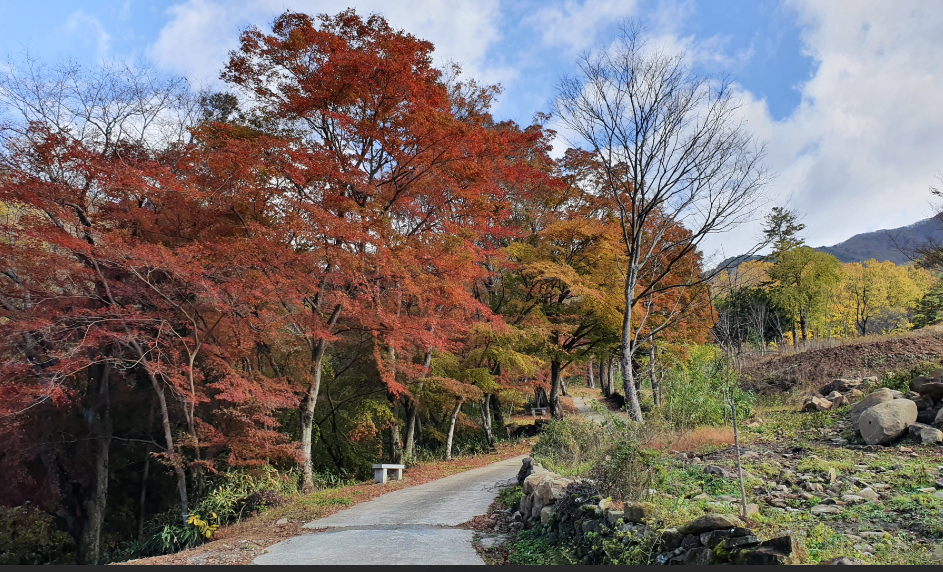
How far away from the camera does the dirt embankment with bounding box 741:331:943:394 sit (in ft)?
40.9

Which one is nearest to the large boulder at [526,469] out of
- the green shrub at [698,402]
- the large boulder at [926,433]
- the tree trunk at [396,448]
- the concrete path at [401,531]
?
the concrete path at [401,531]

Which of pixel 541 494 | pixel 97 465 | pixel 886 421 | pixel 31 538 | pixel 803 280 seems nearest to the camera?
pixel 541 494

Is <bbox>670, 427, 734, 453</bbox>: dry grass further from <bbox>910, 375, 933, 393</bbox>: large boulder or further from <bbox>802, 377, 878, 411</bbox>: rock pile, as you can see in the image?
<bbox>910, 375, 933, 393</bbox>: large boulder

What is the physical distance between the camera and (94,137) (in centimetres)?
1151

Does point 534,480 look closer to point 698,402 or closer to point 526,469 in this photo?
point 526,469

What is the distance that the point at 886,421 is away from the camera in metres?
7.10

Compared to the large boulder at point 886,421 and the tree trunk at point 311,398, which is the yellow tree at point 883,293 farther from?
the tree trunk at point 311,398

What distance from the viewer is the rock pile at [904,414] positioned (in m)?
7.00

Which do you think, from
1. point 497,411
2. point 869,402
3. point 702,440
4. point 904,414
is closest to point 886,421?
point 904,414

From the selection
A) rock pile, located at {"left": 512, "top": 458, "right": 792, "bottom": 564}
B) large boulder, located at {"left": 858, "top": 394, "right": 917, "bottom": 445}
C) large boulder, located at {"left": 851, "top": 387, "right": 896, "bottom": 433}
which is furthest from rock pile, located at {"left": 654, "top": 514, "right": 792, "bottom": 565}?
large boulder, located at {"left": 851, "top": 387, "right": 896, "bottom": 433}

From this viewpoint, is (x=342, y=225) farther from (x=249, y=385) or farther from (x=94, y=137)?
(x=94, y=137)

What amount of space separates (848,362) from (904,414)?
7861 millimetres

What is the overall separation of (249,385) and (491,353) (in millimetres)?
7081

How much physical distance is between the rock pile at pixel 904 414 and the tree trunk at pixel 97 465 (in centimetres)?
1463
